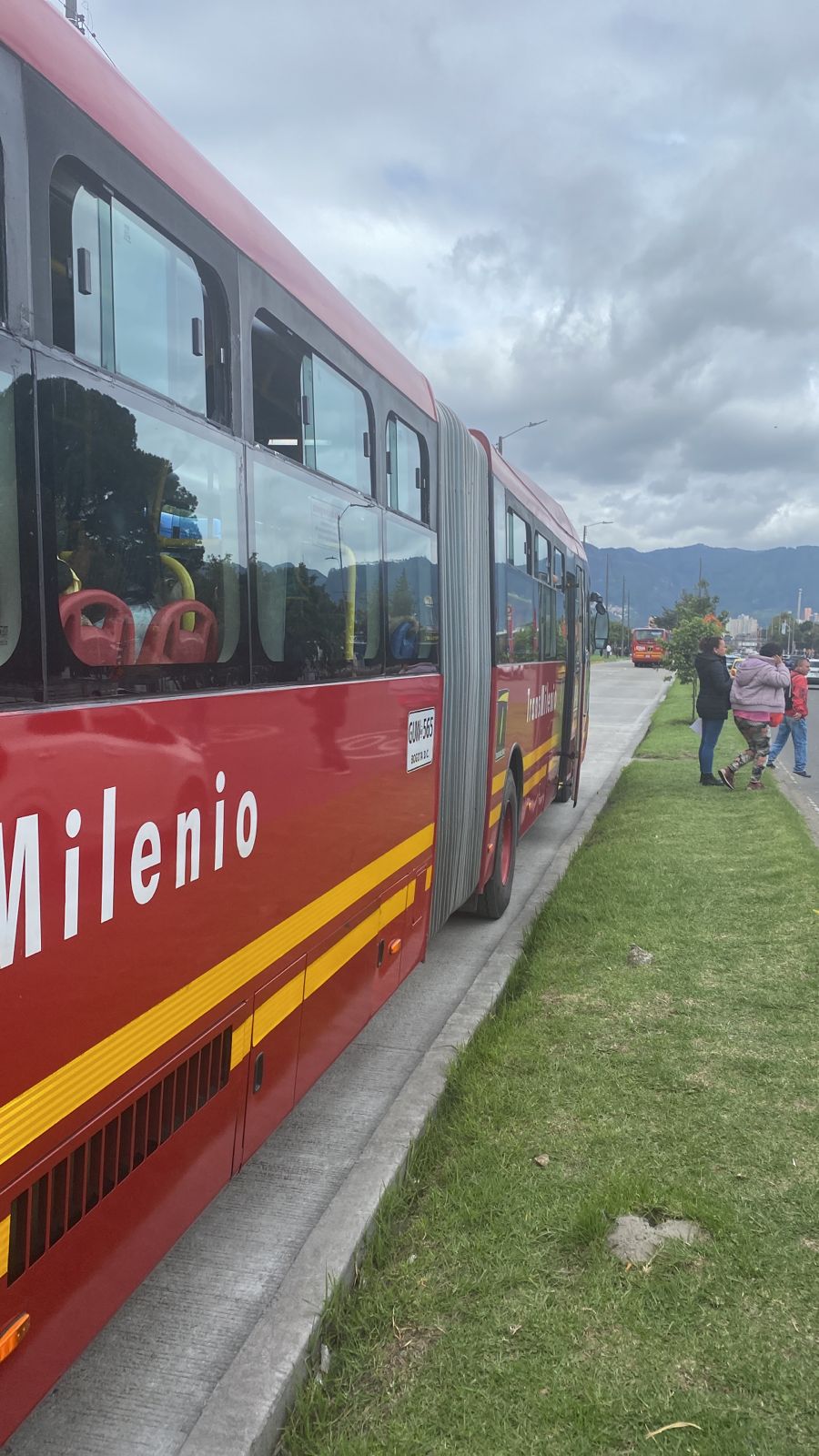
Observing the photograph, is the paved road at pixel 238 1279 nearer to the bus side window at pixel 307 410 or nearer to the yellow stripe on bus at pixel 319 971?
the yellow stripe on bus at pixel 319 971

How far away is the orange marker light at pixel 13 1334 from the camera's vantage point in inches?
79.0

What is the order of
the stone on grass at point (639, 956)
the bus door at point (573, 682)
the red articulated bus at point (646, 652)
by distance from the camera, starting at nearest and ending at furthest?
the stone on grass at point (639, 956) < the bus door at point (573, 682) < the red articulated bus at point (646, 652)

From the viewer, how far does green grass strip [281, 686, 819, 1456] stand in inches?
104

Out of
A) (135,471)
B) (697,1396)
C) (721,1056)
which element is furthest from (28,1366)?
(721,1056)

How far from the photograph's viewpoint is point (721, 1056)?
4699 millimetres

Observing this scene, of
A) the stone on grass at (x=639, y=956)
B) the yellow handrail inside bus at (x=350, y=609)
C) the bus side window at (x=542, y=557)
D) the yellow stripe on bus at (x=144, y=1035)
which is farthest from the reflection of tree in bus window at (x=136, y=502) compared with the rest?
the bus side window at (x=542, y=557)

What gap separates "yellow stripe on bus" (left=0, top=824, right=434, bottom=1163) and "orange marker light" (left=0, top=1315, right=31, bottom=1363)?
36 cm

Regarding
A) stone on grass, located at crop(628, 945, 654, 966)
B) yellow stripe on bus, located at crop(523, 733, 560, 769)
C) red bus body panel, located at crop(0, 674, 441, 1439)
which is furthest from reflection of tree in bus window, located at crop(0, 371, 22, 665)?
yellow stripe on bus, located at crop(523, 733, 560, 769)

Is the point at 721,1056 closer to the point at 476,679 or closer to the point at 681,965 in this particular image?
the point at 681,965

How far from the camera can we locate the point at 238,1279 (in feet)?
11.0

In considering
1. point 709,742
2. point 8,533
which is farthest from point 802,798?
point 8,533

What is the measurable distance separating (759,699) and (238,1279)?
9.85 m

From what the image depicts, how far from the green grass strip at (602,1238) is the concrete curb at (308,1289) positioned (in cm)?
6

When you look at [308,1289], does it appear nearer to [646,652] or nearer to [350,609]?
[350,609]
